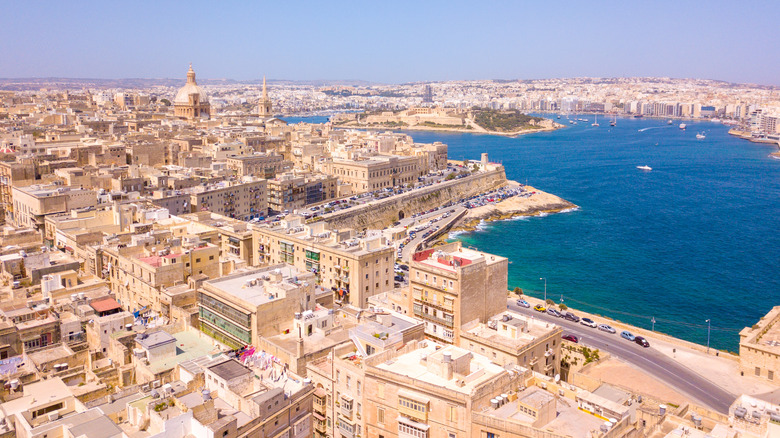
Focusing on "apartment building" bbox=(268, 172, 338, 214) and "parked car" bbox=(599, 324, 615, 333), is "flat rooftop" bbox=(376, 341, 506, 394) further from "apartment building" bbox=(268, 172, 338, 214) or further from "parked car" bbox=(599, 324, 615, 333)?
"apartment building" bbox=(268, 172, 338, 214)

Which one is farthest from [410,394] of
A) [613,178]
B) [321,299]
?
[613,178]

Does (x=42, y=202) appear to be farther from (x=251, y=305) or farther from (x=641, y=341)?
(x=641, y=341)

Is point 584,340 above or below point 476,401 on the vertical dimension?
below

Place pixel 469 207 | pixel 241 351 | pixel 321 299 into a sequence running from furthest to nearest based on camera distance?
pixel 469 207 < pixel 321 299 < pixel 241 351

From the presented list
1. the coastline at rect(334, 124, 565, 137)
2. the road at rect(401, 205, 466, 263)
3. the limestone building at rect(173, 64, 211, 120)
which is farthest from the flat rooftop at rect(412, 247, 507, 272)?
the coastline at rect(334, 124, 565, 137)

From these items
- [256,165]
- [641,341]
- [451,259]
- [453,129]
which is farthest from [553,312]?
[453,129]

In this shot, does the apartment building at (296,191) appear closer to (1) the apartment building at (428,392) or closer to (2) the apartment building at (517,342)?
(2) the apartment building at (517,342)

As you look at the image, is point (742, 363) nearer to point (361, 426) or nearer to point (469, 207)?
point (361, 426)

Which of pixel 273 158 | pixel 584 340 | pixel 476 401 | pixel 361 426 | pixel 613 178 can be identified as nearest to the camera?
pixel 476 401
